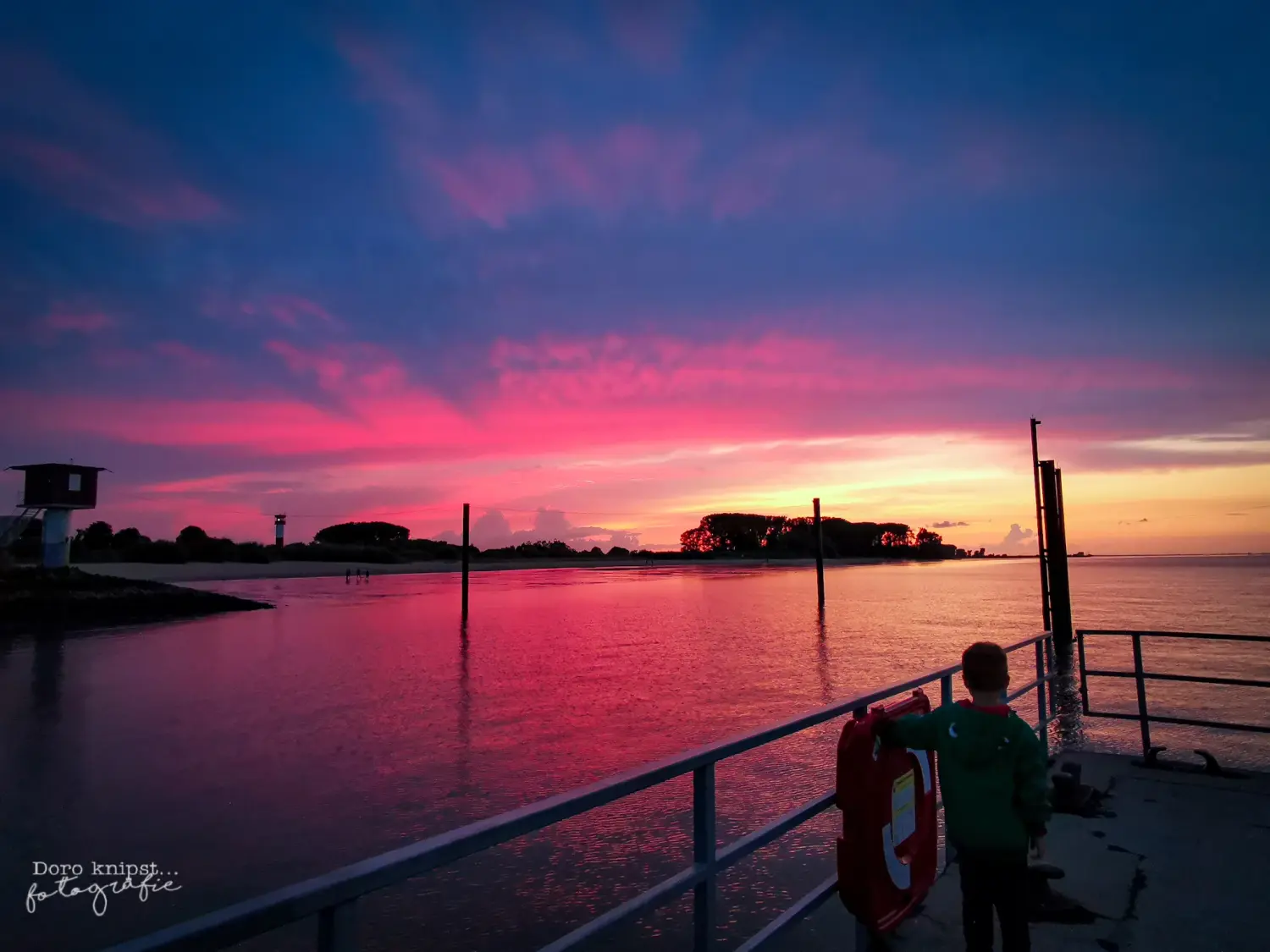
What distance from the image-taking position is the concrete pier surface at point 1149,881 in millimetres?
3830

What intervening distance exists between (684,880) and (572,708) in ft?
37.4

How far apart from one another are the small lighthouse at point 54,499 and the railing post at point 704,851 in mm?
40646

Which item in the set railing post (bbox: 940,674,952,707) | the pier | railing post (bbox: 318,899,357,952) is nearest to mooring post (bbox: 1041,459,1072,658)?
the pier

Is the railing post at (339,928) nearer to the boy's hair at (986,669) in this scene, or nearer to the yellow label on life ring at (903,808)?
the boy's hair at (986,669)

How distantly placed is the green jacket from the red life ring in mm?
320

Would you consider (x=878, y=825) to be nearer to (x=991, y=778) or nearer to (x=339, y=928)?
(x=991, y=778)

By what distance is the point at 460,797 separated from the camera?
853 cm

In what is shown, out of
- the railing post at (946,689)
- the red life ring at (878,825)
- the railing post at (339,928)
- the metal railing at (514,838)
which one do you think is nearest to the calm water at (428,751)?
the red life ring at (878,825)

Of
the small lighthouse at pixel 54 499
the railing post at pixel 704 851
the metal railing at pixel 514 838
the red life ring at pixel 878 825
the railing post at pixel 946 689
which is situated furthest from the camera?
the small lighthouse at pixel 54 499

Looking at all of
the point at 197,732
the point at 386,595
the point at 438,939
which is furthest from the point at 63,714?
the point at 386,595

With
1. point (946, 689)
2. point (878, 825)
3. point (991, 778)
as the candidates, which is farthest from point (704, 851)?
point (946, 689)

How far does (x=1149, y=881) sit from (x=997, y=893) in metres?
1.99

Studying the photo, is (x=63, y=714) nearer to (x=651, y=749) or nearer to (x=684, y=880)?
(x=651, y=749)
